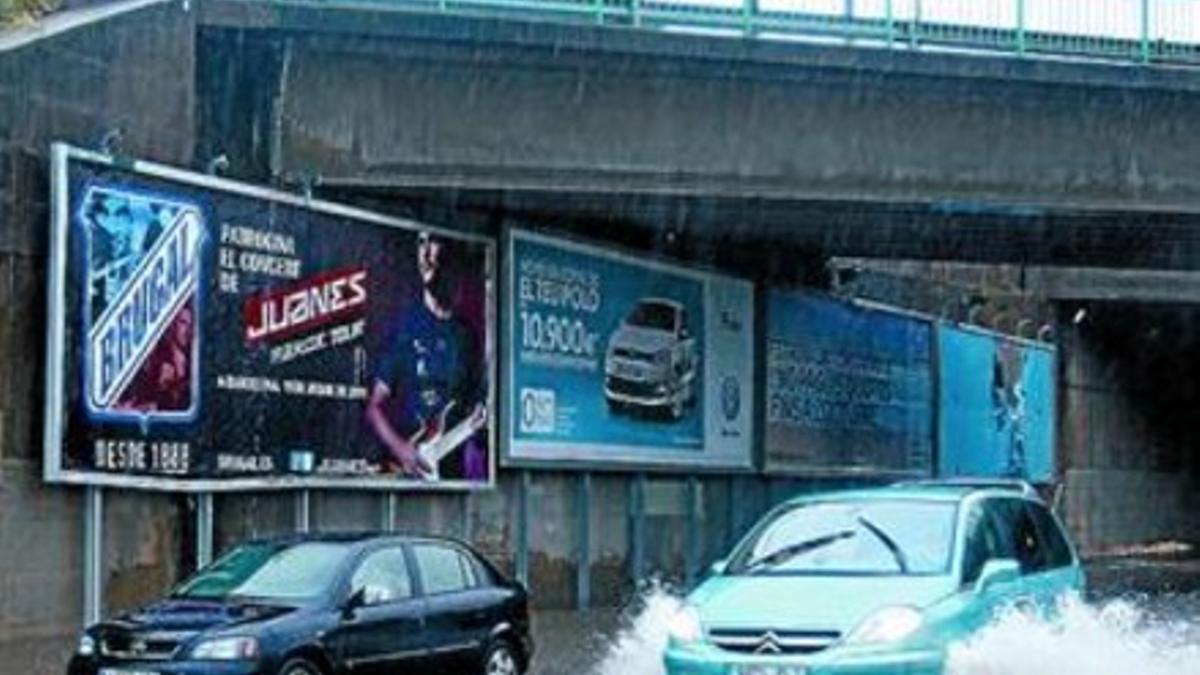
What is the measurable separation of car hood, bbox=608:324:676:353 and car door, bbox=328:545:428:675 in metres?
12.0

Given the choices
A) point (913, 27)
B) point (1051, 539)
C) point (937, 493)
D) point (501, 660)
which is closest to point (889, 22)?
point (913, 27)

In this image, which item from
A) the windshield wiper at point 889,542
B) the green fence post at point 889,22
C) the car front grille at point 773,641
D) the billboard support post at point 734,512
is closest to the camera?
the car front grille at point 773,641

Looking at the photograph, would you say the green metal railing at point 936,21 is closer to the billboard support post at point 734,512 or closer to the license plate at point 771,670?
the billboard support post at point 734,512

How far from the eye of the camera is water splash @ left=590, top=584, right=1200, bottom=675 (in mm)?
12875

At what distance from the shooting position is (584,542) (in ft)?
85.1

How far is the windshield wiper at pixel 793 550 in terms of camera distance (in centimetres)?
1385

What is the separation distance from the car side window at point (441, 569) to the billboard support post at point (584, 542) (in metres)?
10.4

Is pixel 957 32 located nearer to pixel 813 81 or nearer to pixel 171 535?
pixel 813 81

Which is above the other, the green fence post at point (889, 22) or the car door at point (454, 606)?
the green fence post at point (889, 22)

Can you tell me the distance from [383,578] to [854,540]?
3285mm

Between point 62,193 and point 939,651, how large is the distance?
29.2 feet

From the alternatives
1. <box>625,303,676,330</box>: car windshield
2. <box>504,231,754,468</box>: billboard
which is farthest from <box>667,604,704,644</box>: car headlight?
<box>625,303,676,330</box>: car windshield

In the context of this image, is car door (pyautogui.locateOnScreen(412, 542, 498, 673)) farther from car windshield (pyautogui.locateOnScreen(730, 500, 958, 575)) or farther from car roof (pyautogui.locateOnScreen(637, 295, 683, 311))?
car roof (pyautogui.locateOnScreen(637, 295, 683, 311))

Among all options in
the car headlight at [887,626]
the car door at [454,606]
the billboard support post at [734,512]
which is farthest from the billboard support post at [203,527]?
the billboard support post at [734,512]
